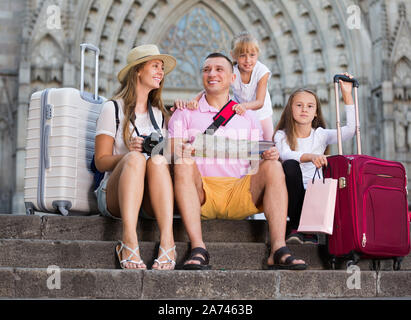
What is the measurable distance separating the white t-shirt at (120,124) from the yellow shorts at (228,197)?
45 cm

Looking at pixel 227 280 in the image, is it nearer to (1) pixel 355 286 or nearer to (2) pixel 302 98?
(1) pixel 355 286

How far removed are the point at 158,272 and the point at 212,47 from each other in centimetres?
929

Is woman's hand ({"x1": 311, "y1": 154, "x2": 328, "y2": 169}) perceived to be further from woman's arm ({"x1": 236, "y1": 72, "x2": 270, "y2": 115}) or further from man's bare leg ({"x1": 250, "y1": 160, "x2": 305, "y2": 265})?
woman's arm ({"x1": 236, "y1": 72, "x2": 270, "y2": 115})

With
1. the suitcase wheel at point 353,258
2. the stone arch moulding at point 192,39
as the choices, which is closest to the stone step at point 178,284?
the suitcase wheel at point 353,258

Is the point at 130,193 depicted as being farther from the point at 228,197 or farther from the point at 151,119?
the point at 151,119

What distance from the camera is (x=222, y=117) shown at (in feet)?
12.3

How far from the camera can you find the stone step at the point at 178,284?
277 cm

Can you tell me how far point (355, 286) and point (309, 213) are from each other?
1.63 ft

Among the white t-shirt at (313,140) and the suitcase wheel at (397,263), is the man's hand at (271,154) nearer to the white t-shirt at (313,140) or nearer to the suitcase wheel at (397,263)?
the white t-shirt at (313,140)

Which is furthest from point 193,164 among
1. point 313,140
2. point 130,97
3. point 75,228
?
point 313,140

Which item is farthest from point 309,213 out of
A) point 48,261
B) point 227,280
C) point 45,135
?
point 45,135

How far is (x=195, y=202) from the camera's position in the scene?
10.9 feet

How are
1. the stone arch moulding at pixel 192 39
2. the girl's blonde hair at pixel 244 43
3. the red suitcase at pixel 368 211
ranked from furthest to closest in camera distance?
the stone arch moulding at pixel 192 39, the girl's blonde hair at pixel 244 43, the red suitcase at pixel 368 211

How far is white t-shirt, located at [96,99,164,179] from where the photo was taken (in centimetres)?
364
